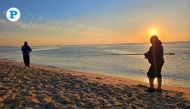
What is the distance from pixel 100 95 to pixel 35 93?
1915 mm

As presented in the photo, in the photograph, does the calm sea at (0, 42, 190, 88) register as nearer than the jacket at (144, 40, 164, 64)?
No

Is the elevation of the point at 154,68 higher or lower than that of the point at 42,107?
higher

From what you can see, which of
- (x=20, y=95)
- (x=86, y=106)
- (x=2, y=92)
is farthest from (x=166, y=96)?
(x=2, y=92)

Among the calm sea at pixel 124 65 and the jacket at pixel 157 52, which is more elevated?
the jacket at pixel 157 52

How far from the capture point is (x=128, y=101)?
4906mm

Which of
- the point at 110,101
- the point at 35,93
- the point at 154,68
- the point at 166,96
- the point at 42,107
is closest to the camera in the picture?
the point at 42,107

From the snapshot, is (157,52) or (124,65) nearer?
(157,52)

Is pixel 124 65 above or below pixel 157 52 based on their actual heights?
below

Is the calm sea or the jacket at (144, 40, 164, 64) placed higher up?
the jacket at (144, 40, 164, 64)

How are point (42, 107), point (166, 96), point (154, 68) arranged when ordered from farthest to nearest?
1. point (154, 68)
2. point (166, 96)
3. point (42, 107)

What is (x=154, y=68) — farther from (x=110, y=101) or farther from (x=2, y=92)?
(x=2, y=92)

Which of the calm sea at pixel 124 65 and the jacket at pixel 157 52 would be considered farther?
the calm sea at pixel 124 65

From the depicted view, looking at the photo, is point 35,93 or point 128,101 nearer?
point 128,101

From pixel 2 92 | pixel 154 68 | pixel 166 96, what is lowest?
pixel 166 96
